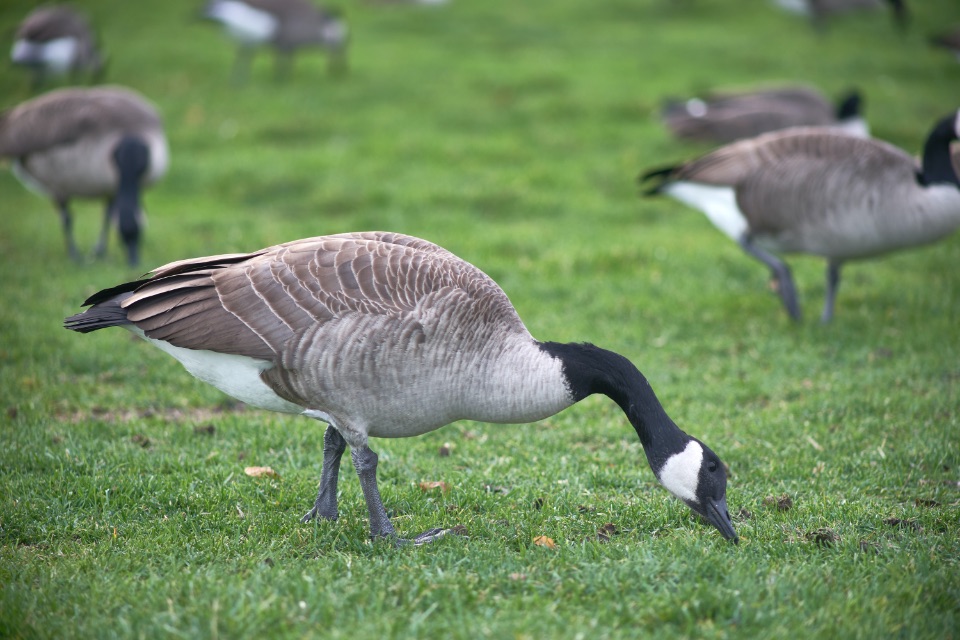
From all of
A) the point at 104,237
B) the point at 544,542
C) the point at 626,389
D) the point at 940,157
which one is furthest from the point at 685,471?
the point at 104,237

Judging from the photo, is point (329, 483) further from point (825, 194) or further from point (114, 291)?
point (825, 194)

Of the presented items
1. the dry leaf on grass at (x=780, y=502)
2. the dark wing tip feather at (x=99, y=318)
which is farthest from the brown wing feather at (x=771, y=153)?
the dark wing tip feather at (x=99, y=318)

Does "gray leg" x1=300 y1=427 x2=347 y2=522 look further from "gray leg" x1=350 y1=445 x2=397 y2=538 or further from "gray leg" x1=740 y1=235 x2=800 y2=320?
"gray leg" x1=740 y1=235 x2=800 y2=320

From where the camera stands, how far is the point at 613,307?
860 cm

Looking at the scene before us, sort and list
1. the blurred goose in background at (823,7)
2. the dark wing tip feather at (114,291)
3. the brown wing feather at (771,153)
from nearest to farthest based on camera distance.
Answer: the dark wing tip feather at (114,291) < the brown wing feather at (771,153) < the blurred goose in background at (823,7)

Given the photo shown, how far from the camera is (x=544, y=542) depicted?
455 cm

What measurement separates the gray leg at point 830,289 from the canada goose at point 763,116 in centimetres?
451

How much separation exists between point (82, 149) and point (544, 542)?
7.83 m

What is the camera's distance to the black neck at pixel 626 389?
4.44 m

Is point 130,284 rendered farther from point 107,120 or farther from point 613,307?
point 107,120

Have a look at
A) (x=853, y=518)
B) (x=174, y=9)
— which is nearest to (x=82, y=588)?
(x=853, y=518)

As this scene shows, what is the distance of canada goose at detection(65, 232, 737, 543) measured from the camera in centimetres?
434

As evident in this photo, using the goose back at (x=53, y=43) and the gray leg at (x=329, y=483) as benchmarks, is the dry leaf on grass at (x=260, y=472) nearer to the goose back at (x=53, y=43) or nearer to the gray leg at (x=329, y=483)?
the gray leg at (x=329, y=483)

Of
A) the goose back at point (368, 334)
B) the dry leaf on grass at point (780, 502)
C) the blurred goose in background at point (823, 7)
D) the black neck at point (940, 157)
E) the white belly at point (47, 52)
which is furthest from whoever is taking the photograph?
the blurred goose in background at point (823, 7)
